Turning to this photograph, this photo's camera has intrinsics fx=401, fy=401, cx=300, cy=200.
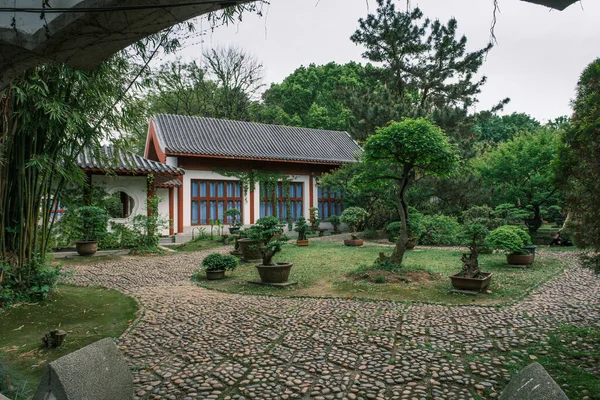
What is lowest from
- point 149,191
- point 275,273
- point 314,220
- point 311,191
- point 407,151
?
point 275,273

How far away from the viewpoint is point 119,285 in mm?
7574

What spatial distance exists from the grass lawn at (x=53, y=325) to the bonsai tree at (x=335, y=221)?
11269mm

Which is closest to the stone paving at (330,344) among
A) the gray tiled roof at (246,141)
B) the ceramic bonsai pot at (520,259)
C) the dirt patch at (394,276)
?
the dirt patch at (394,276)

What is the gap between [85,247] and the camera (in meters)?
11.4

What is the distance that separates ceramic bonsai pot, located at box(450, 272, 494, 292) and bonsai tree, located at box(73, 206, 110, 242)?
10008 millimetres

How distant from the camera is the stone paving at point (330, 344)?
3176 mm

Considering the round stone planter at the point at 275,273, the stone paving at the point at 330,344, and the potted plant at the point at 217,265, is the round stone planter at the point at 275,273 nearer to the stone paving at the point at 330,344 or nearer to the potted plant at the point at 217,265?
the stone paving at the point at 330,344

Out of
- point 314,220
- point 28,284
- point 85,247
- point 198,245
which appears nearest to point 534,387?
point 28,284

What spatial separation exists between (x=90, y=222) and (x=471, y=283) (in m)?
10.5

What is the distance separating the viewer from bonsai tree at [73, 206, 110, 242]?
38.7 feet

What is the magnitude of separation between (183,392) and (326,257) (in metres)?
7.89

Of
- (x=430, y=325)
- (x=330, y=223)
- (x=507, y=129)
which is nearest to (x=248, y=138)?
(x=330, y=223)

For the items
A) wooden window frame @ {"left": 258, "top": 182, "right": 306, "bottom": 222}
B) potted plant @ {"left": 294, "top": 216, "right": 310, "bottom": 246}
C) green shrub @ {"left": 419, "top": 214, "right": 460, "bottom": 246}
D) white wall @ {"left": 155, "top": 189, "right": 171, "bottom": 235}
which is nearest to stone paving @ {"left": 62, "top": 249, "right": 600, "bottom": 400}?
green shrub @ {"left": 419, "top": 214, "right": 460, "bottom": 246}

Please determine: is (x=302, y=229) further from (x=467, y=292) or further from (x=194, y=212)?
(x=467, y=292)
